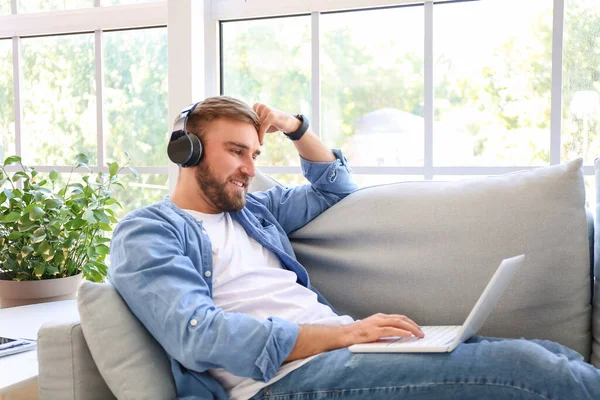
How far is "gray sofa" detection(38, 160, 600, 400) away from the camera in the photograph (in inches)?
67.4

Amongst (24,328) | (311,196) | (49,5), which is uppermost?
(49,5)

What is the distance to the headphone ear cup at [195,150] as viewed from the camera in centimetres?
172

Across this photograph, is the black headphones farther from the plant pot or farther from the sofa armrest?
the plant pot

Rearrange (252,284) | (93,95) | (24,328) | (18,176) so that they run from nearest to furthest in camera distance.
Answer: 1. (252,284)
2. (24,328)
3. (18,176)
4. (93,95)

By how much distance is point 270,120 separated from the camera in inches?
74.9

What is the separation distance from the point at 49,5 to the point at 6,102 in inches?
19.6

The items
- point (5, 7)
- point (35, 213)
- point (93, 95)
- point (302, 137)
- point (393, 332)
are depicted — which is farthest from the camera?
point (5, 7)

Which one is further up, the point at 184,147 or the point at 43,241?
the point at 184,147

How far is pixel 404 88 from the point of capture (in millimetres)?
2502

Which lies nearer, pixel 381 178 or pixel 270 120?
pixel 270 120

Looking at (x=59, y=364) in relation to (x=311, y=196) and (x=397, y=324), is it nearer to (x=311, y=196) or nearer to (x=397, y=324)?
(x=397, y=324)

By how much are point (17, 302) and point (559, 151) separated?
1885 mm

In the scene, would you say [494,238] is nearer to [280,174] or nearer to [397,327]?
[397,327]

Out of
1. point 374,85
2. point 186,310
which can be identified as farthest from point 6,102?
point 186,310
